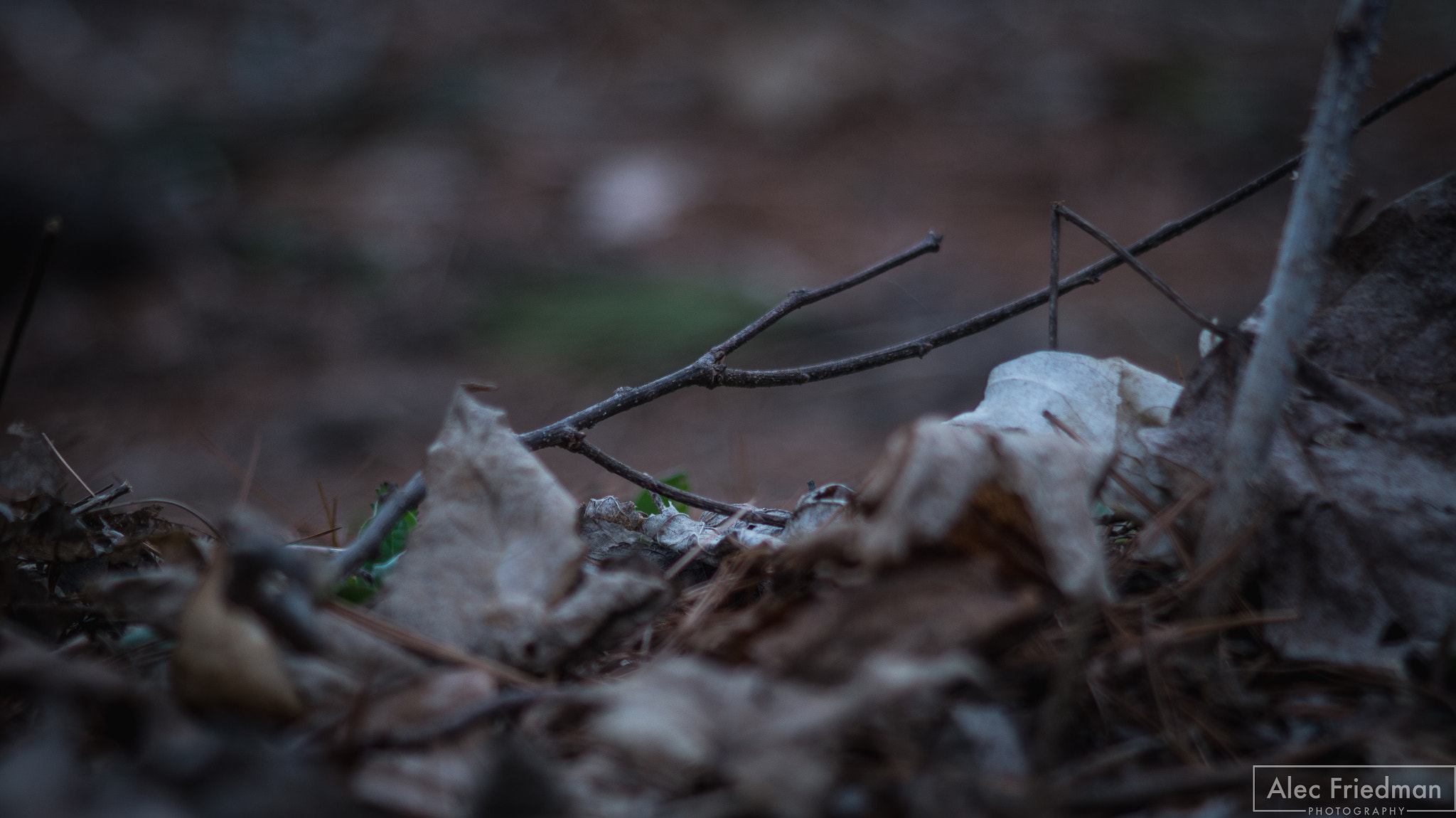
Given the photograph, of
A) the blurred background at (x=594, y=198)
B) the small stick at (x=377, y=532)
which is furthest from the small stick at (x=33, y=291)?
the blurred background at (x=594, y=198)

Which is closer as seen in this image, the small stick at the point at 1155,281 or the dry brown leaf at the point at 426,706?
the dry brown leaf at the point at 426,706

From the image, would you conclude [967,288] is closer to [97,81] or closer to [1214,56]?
[1214,56]

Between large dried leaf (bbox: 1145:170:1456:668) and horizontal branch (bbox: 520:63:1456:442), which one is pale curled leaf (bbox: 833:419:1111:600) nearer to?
large dried leaf (bbox: 1145:170:1456:668)

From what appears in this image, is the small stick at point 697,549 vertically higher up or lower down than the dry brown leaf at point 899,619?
higher up

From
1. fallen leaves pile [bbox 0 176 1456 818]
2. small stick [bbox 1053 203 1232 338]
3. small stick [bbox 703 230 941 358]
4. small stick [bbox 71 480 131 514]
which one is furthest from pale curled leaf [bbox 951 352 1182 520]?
small stick [bbox 71 480 131 514]

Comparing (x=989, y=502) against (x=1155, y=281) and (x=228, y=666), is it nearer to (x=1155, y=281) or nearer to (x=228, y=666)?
(x=1155, y=281)

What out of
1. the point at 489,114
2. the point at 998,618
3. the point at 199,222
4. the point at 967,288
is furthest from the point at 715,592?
the point at 489,114

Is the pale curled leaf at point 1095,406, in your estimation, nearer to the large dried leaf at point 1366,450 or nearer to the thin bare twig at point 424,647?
the large dried leaf at point 1366,450
